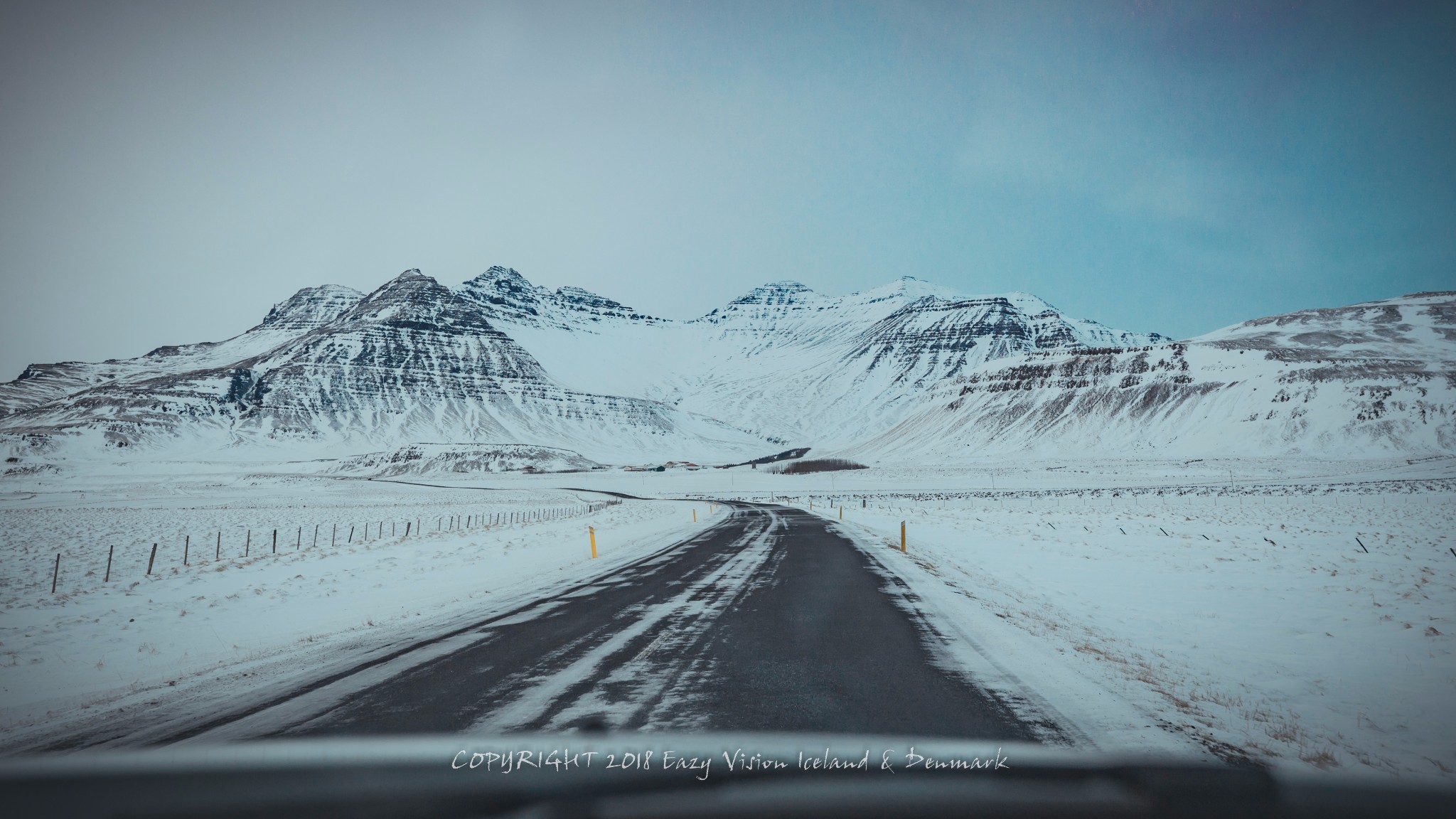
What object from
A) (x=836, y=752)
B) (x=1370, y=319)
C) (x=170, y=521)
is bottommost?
(x=170, y=521)

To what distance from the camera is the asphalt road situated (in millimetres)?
5051

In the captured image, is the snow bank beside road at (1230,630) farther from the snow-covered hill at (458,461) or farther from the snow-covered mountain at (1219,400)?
the snow-covered hill at (458,461)

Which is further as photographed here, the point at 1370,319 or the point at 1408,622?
the point at 1370,319

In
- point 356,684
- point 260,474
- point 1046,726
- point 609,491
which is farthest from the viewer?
point 260,474

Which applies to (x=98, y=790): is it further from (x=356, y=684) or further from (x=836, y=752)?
(x=836, y=752)

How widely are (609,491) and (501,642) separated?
7562 centimetres

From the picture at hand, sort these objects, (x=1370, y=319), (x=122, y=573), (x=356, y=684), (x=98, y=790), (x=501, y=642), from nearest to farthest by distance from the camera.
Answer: (x=98, y=790), (x=356, y=684), (x=501, y=642), (x=122, y=573), (x=1370, y=319)

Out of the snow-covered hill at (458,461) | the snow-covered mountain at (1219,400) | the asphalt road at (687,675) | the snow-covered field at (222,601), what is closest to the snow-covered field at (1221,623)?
the asphalt road at (687,675)

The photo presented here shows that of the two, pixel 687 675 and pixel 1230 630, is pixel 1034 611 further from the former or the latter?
pixel 687 675

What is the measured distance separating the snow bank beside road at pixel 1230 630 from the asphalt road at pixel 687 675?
0.98 metres

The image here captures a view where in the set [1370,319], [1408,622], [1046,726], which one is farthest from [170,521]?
[1370,319]

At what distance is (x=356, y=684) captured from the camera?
21.3 feet

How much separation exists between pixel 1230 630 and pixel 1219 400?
123 meters

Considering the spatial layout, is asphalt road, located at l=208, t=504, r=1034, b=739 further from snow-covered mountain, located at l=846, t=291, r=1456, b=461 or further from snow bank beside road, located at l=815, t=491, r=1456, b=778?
snow-covered mountain, located at l=846, t=291, r=1456, b=461
